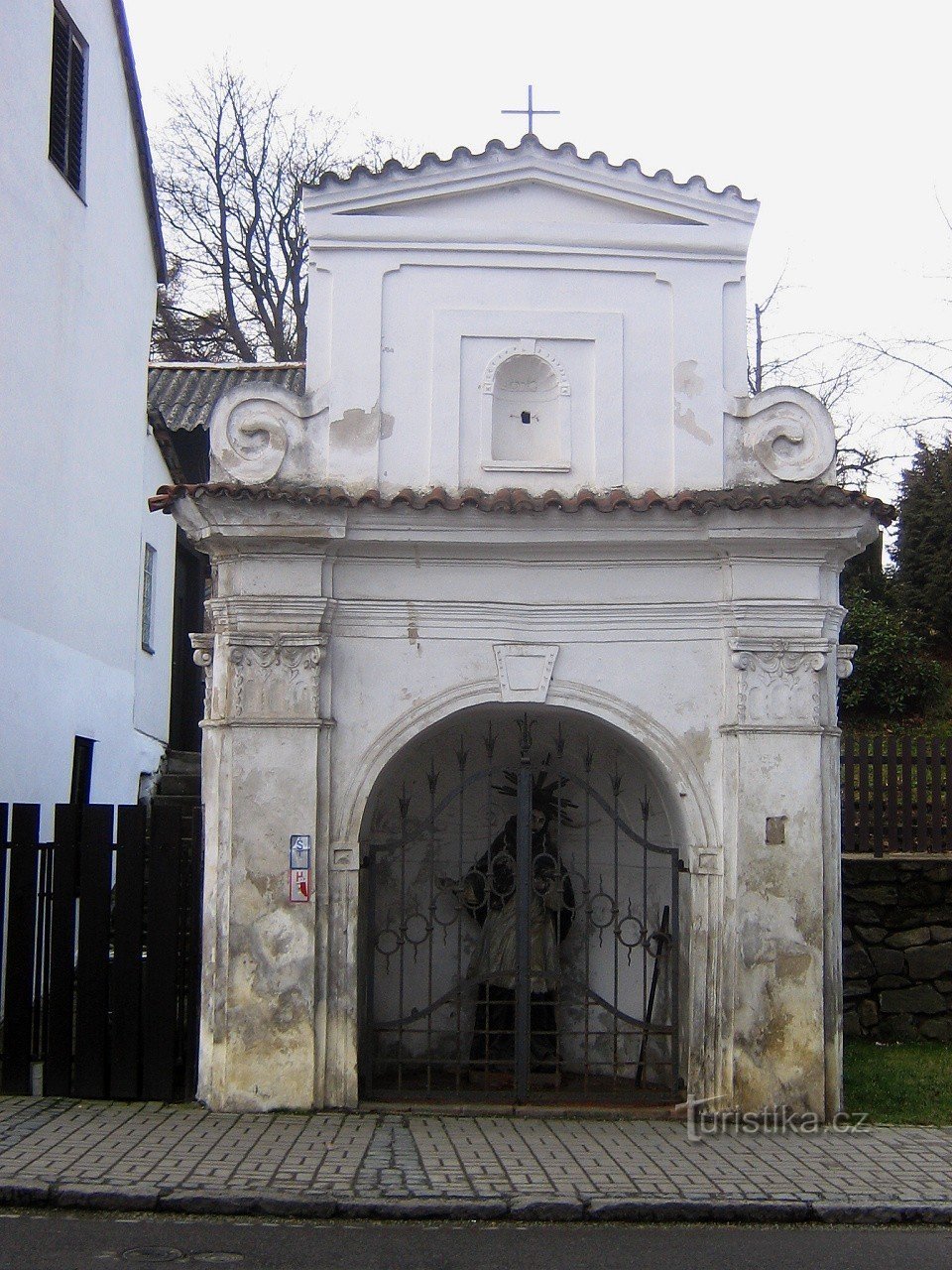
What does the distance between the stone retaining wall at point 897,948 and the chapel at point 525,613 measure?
264 centimetres

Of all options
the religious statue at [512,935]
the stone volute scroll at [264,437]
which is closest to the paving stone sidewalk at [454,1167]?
the religious statue at [512,935]

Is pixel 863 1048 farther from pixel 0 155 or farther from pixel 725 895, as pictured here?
pixel 0 155

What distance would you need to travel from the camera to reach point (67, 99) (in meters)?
12.9

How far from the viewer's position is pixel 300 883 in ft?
27.9

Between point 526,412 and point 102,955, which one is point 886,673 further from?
point 102,955

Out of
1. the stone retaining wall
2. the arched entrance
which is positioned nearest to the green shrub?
the stone retaining wall

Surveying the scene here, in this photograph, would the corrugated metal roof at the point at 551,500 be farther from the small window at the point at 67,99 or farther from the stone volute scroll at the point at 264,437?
the small window at the point at 67,99

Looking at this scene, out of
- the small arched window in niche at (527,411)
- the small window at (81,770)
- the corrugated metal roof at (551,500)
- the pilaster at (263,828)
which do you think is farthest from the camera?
the small window at (81,770)

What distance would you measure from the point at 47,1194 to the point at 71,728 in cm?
677

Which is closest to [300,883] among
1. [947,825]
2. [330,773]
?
[330,773]

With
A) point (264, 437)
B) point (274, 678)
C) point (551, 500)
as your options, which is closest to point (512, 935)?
point (274, 678)

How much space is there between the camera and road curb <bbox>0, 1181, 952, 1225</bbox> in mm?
6660

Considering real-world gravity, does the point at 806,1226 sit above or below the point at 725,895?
below

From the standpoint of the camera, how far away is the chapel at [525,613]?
27.8ft
